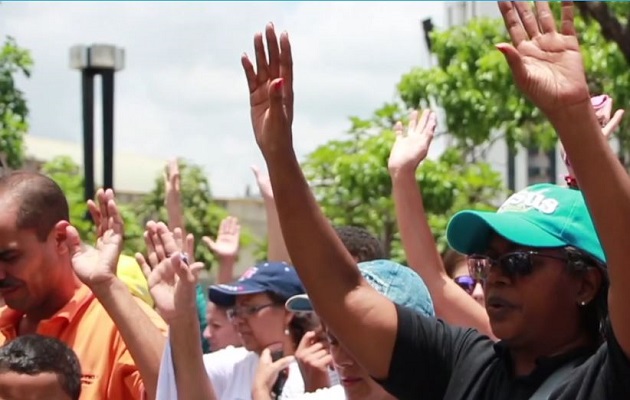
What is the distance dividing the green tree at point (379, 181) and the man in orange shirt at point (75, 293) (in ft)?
33.9

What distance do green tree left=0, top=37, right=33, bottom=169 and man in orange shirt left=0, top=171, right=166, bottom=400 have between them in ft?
33.5

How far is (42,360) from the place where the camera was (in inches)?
160

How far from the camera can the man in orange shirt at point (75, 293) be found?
4.17 meters

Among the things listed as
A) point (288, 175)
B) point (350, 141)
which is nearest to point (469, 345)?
point (288, 175)

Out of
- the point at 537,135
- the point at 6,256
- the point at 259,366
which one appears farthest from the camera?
the point at 537,135

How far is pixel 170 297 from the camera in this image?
404 cm

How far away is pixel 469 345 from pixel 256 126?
0.65m

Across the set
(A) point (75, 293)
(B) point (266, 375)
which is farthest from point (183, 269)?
(B) point (266, 375)

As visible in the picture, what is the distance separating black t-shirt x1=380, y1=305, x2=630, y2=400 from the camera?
310cm

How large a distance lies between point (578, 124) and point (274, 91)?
2.35 feet

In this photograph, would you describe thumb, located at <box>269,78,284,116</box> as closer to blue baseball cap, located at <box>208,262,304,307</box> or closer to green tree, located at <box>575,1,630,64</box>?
blue baseball cap, located at <box>208,262,304,307</box>

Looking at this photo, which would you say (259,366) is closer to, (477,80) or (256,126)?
(256,126)

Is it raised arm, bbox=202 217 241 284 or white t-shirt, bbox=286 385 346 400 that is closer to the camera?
white t-shirt, bbox=286 385 346 400

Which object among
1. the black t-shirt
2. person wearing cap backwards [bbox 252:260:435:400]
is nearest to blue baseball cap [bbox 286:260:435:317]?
person wearing cap backwards [bbox 252:260:435:400]
